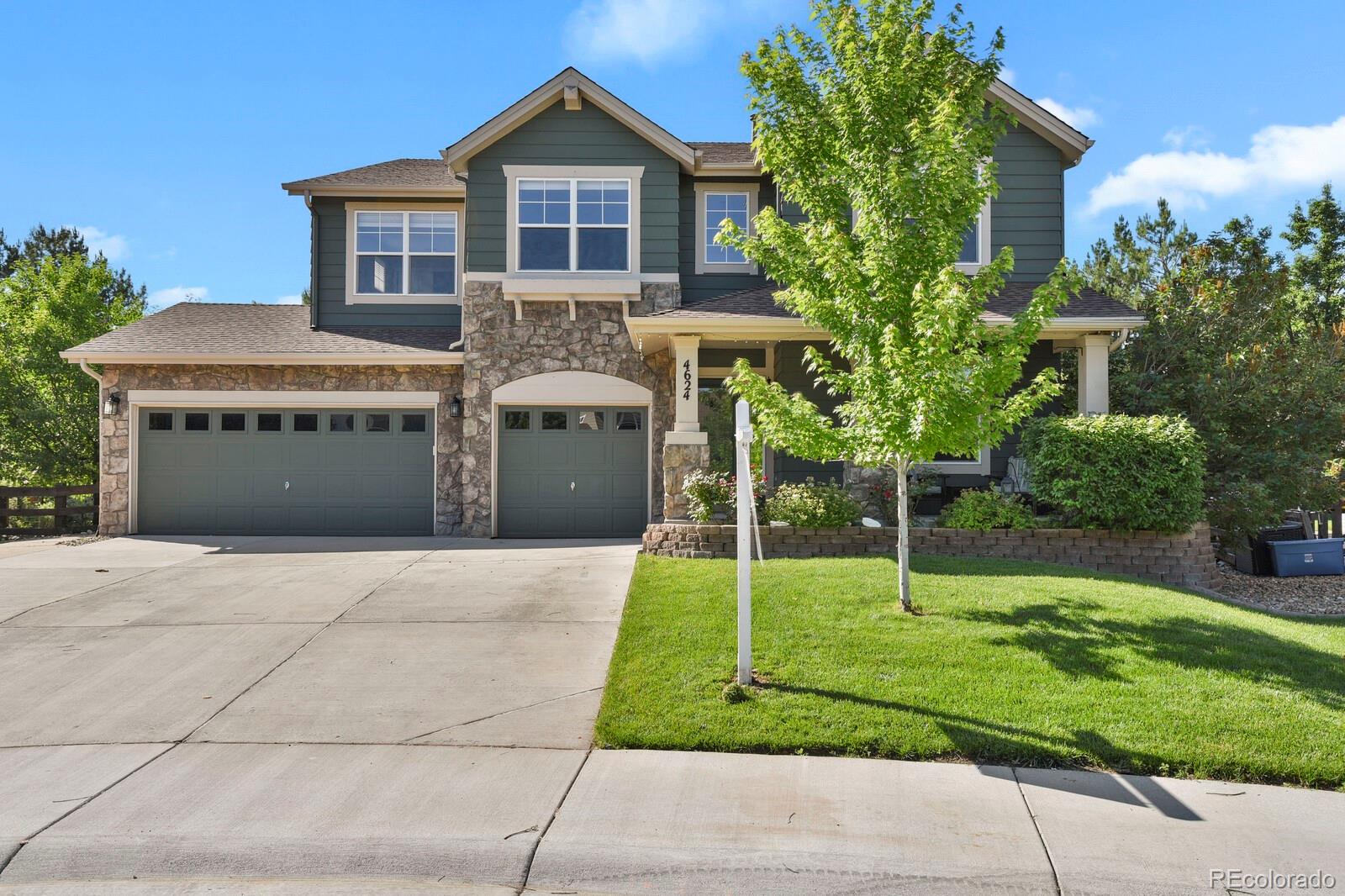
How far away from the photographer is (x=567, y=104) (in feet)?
43.9

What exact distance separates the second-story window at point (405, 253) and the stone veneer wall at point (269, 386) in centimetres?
173

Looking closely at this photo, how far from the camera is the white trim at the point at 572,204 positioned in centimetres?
1345

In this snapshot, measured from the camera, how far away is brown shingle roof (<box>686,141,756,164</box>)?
1423 cm

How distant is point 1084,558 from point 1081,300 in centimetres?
420

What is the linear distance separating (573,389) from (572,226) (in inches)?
105

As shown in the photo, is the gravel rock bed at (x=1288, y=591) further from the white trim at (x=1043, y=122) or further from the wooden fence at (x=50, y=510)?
the wooden fence at (x=50, y=510)

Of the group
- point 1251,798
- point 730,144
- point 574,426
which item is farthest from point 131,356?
point 1251,798

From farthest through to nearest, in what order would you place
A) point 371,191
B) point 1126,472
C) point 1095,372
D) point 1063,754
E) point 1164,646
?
point 371,191 < point 1095,372 < point 1126,472 < point 1164,646 < point 1063,754

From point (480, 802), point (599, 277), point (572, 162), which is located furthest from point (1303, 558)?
point (480, 802)

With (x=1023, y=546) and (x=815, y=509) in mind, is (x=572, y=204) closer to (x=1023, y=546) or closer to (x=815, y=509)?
(x=815, y=509)

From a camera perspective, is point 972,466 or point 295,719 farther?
point 972,466

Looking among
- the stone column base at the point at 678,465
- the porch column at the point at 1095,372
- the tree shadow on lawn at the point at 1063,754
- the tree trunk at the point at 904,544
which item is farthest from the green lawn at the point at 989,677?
the porch column at the point at 1095,372

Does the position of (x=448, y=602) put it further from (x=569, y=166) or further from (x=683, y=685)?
(x=569, y=166)

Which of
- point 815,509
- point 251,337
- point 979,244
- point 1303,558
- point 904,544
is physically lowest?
point 1303,558
